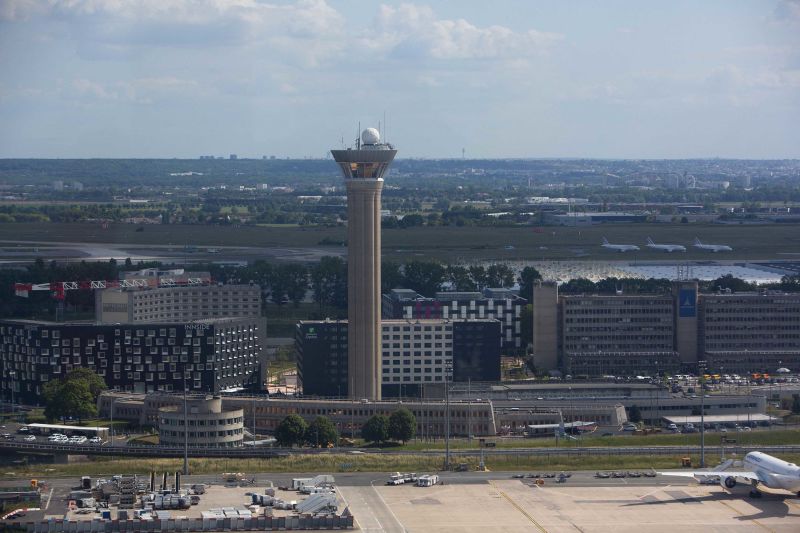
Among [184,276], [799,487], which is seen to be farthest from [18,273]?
[799,487]

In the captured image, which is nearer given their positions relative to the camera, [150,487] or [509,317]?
[150,487]

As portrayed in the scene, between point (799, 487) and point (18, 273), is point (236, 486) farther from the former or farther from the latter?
point (18, 273)

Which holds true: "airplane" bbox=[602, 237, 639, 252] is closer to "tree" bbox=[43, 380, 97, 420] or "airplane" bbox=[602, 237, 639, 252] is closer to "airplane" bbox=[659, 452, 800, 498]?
"tree" bbox=[43, 380, 97, 420]

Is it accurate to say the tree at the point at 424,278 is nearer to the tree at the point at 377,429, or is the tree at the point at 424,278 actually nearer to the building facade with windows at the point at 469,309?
the building facade with windows at the point at 469,309

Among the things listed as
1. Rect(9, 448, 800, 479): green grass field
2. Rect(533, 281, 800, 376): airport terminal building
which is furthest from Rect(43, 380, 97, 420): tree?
Rect(533, 281, 800, 376): airport terminal building

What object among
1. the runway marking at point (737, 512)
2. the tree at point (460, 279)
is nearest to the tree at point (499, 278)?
the tree at point (460, 279)

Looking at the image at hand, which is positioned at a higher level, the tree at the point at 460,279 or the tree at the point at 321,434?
the tree at the point at 460,279
